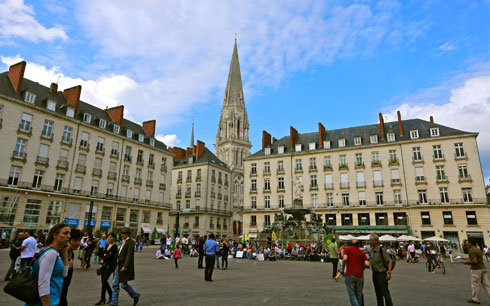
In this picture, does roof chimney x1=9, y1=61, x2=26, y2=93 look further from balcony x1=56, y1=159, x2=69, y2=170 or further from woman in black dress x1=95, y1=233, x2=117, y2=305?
woman in black dress x1=95, y1=233, x2=117, y2=305

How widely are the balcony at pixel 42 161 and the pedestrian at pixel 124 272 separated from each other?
1339 inches

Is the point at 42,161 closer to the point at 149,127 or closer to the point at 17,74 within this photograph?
the point at 17,74

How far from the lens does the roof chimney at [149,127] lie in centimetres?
5085

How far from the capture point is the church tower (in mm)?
82000

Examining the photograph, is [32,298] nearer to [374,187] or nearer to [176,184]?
[374,187]

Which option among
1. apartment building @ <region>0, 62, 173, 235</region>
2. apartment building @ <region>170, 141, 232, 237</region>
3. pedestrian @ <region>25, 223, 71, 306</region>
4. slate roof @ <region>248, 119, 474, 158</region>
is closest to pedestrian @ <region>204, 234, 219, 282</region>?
pedestrian @ <region>25, 223, 71, 306</region>

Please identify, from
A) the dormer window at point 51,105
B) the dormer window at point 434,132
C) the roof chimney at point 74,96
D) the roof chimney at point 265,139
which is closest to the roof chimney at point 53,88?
the roof chimney at point 74,96

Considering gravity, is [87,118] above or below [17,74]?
below

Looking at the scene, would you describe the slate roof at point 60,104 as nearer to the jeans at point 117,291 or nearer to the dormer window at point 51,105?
the dormer window at point 51,105

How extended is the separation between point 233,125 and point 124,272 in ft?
264

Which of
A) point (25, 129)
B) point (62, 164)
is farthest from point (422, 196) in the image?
point (25, 129)

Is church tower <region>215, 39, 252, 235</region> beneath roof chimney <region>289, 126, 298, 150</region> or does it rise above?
above

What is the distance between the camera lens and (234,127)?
8662 cm

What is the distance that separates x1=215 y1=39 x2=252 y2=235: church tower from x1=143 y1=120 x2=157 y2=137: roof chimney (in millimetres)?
25871
